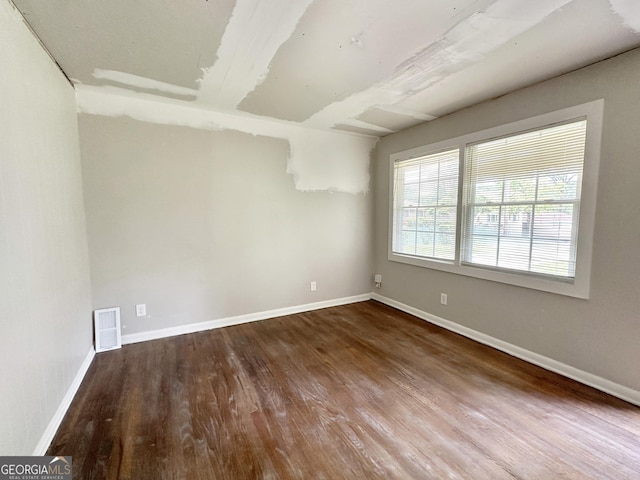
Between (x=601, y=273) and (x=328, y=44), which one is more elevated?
(x=328, y=44)

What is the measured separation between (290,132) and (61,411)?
3409 millimetres

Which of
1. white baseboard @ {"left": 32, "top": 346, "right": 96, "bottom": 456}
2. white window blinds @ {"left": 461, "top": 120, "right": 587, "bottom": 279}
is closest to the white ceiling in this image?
white window blinds @ {"left": 461, "top": 120, "right": 587, "bottom": 279}

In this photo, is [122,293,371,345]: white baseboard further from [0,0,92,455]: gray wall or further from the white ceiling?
the white ceiling

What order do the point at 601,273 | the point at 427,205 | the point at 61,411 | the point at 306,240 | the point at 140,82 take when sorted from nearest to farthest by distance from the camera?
the point at 61,411 → the point at 601,273 → the point at 140,82 → the point at 427,205 → the point at 306,240

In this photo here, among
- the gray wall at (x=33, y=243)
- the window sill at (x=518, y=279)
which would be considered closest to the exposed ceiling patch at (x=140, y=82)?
the gray wall at (x=33, y=243)

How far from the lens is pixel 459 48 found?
1.94 meters

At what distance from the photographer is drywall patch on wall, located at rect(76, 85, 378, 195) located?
2.73m

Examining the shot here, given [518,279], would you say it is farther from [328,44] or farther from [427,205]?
[328,44]

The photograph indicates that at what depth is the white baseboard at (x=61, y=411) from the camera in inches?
61.8

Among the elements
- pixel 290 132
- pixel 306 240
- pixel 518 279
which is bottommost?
pixel 518 279

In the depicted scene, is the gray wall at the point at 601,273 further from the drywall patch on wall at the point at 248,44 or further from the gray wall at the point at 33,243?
the gray wall at the point at 33,243

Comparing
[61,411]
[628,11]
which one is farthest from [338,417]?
[628,11]

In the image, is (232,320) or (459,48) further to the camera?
(232,320)

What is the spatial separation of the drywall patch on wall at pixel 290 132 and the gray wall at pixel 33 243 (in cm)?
40
